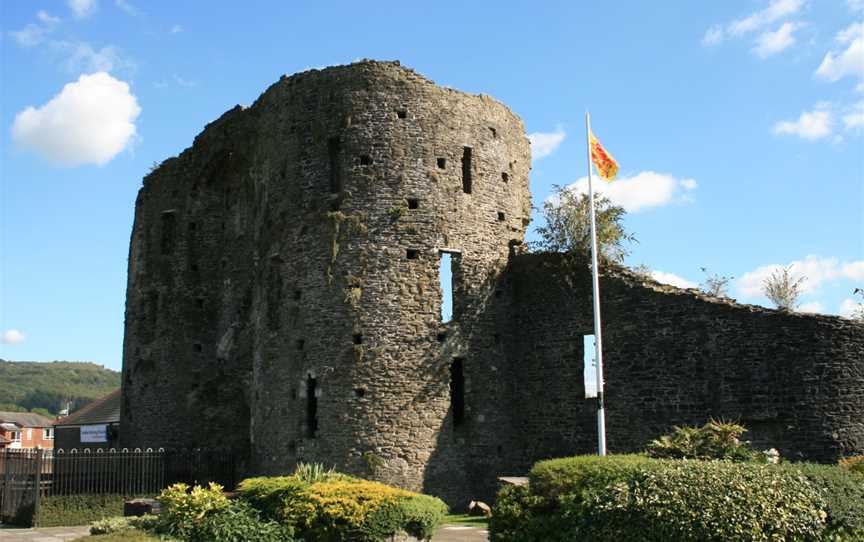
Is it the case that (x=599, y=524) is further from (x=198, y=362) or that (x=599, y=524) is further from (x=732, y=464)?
(x=198, y=362)

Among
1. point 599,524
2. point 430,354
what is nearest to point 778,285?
point 430,354

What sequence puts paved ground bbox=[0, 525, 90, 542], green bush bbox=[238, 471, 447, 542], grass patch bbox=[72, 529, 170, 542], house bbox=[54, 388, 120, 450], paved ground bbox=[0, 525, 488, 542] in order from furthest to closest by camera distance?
house bbox=[54, 388, 120, 450], paved ground bbox=[0, 525, 90, 542], paved ground bbox=[0, 525, 488, 542], green bush bbox=[238, 471, 447, 542], grass patch bbox=[72, 529, 170, 542]

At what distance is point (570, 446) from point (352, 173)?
31.5 ft

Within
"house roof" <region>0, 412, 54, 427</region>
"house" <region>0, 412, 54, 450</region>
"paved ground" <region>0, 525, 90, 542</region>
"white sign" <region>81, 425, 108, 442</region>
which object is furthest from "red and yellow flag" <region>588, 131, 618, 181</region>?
"house roof" <region>0, 412, 54, 427</region>

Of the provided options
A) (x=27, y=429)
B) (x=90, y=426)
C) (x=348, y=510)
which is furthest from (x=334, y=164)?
(x=27, y=429)

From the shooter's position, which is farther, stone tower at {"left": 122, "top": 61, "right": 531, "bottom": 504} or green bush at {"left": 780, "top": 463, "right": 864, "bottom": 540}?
stone tower at {"left": 122, "top": 61, "right": 531, "bottom": 504}

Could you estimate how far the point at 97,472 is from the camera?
75.5 ft

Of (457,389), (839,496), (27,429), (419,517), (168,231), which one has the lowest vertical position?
(27,429)

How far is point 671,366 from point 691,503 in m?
9.14

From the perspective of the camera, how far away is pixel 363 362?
21672 millimetres

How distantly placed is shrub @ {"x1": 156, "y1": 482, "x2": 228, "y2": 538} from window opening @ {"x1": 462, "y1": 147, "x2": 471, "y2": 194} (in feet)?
39.1

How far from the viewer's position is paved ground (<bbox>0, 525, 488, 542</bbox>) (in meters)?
16.9

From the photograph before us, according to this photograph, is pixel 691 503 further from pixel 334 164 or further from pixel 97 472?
pixel 97 472

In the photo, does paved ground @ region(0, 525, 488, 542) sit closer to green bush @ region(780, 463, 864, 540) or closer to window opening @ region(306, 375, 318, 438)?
window opening @ region(306, 375, 318, 438)
